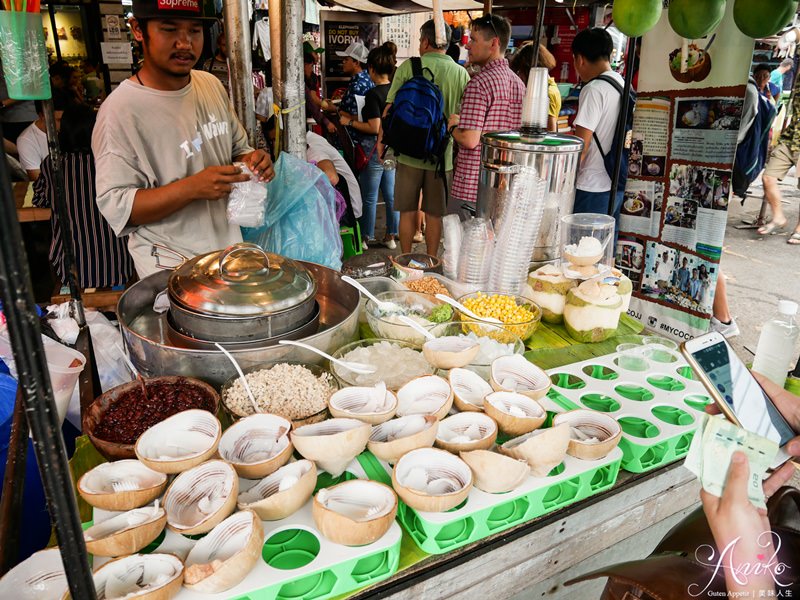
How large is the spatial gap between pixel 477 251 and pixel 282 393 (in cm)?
112

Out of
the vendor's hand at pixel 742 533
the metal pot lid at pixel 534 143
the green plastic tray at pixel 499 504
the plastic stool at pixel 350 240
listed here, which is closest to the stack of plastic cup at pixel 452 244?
the metal pot lid at pixel 534 143

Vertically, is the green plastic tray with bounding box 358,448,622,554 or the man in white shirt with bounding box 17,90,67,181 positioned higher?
the man in white shirt with bounding box 17,90,67,181

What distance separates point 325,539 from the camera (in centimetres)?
106

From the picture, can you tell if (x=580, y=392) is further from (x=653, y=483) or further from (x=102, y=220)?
(x=102, y=220)

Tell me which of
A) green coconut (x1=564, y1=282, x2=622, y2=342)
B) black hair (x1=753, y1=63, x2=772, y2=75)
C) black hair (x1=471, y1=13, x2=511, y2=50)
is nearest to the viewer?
green coconut (x1=564, y1=282, x2=622, y2=342)

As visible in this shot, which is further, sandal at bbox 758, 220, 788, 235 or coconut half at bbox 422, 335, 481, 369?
sandal at bbox 758, 220, 788, 235

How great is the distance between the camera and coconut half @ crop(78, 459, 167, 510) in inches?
41.6

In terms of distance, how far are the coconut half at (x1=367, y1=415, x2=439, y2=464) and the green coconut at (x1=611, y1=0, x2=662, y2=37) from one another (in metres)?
1.43

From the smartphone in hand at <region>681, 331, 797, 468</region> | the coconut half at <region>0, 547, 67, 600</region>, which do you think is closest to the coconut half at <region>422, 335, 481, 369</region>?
the smartphone in hand at <region>681, 331, 797, 468</region>

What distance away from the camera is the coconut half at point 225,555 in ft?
3.06

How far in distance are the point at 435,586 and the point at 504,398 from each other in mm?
483

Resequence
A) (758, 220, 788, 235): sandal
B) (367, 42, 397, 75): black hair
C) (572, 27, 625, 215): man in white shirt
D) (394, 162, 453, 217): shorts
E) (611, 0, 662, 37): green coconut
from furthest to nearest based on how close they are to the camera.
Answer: (758, 220, 788, 235): sandal → (367, 42, 397, 75): black hair → (394, 162, 453, 217): shorts → (572, 27, 625, 215): man in white shirt → (611, 0, 662, 37): green coconut

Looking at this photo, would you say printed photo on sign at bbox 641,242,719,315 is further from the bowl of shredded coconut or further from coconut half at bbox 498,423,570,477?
the bowl of shredded coconut

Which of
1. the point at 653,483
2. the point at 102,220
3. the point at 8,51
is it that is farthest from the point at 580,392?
the point at 102,220
